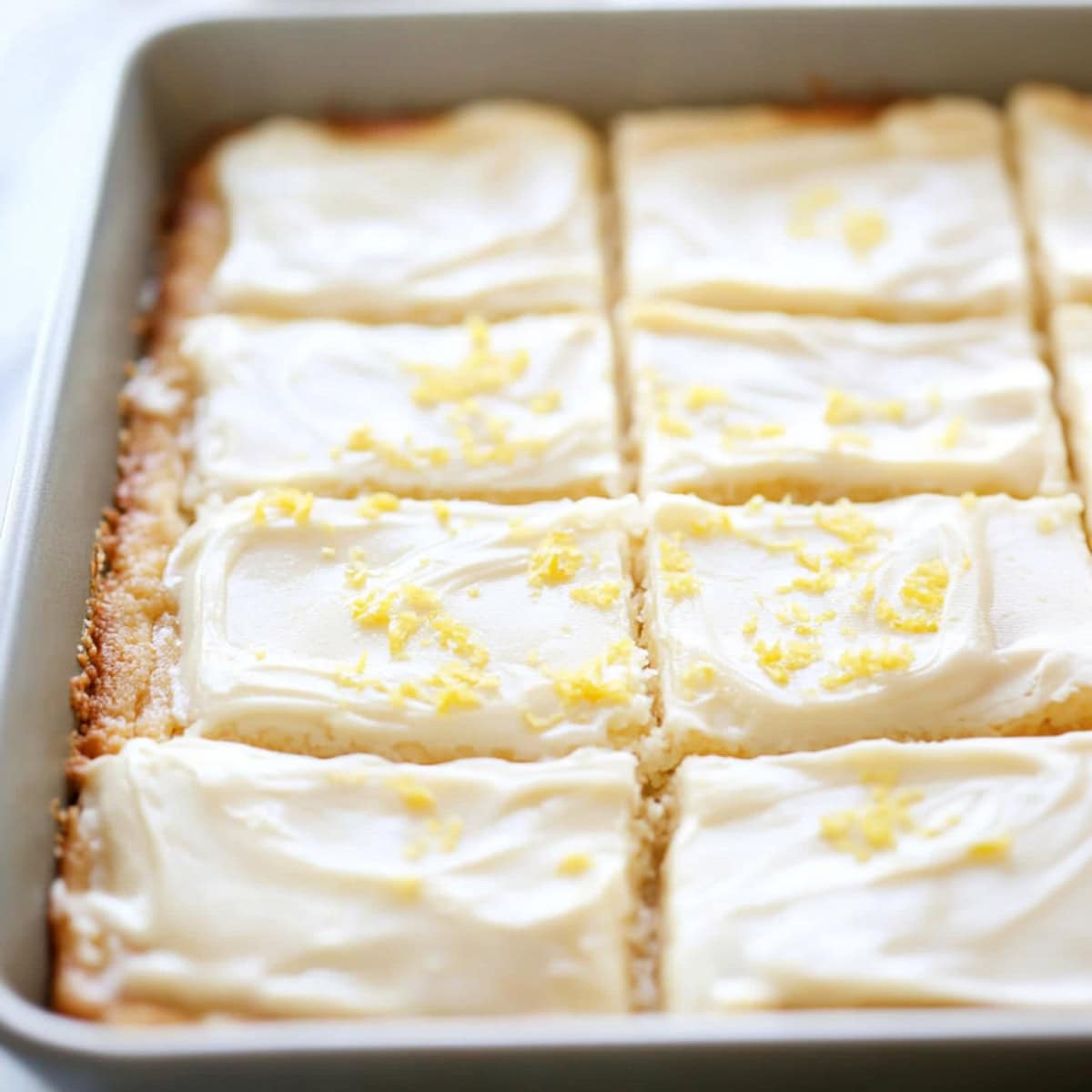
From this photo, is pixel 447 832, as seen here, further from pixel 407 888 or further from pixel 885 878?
pixel 885 878

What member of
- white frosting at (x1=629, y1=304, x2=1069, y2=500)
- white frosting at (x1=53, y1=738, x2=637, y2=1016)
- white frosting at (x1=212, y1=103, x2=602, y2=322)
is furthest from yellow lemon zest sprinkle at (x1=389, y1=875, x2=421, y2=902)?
white frosting at (x1=212, y1=103, x2=602, y2=322)

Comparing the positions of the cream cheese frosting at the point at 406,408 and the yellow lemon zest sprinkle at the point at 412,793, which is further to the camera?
the cream cheese frosting at the point at 406,408

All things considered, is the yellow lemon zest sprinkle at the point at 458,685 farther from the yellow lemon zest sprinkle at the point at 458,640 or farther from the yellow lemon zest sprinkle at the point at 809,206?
the yellow lemon zest sprinkle at the point at 809,206

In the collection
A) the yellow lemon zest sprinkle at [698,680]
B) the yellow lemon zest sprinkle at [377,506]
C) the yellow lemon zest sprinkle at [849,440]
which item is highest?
the yellow lemon zest sprinkle at [849,440]

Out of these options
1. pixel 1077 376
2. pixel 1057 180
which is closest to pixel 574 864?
pixel 1077 376

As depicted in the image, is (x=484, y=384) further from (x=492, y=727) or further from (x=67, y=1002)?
(x=67, y=1002)

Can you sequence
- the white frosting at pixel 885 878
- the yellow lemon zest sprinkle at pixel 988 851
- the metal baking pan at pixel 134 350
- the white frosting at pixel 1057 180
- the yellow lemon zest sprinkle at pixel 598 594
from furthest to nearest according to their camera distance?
the white frosting at pixel 1057 180 → the yellow lemon zest sprinkle at pixel 598 594 → the yellow lemon zest sprinkle at pixel 988 851 → the white frosting at pixel 885 878 → the metal baking pan at pixel 134 350

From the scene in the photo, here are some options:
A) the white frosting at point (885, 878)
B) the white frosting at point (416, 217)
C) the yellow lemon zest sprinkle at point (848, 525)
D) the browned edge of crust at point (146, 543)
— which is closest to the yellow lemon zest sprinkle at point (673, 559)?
the yellow lemon zest sprinkle at point (848, 525)
